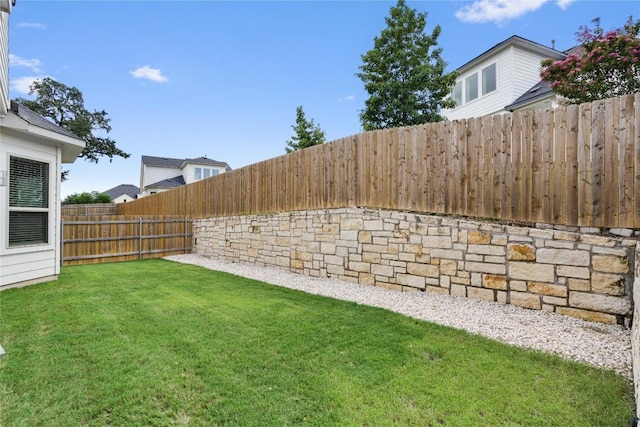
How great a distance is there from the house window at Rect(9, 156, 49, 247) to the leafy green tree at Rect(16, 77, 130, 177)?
2050cm

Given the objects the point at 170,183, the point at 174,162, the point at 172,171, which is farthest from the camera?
the point at 174,162

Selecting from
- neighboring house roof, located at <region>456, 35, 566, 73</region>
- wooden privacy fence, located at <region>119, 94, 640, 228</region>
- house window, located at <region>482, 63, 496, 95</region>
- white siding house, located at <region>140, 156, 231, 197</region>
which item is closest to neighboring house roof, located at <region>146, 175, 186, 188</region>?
white siding house, located at <region>140, 156, 231, 197</region>

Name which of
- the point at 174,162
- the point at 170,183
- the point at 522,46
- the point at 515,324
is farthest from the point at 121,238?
the point at 174,162

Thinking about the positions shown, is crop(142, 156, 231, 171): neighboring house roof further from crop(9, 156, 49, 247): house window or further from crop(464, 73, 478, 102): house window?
crop(9, 156, 49, 247): house window

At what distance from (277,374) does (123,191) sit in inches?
1673

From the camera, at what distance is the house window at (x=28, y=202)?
5.38 m

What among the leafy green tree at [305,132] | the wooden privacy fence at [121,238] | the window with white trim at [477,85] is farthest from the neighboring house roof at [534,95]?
the wooden privacy fence at [121,238]

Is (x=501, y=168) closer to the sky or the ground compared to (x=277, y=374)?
closer to the sky

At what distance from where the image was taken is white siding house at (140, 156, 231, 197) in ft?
85.1

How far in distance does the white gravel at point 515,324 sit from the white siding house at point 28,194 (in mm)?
5041

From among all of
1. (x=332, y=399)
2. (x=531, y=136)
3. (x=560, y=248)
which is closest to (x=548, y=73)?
(x=531, y=136)

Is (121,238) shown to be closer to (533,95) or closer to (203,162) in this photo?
(533,95)

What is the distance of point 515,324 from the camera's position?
3660mm

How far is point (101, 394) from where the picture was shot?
2242 mm
